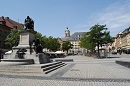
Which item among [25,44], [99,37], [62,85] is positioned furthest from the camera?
[99,37]

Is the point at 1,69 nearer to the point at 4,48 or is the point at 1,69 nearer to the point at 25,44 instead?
the point at 25,44

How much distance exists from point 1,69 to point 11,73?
1.26 metres

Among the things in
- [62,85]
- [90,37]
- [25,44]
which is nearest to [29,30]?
[25,44]

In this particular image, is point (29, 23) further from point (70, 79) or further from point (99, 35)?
point (99, 35)

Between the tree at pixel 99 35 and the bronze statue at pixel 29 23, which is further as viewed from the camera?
the tree at pixel 99 35

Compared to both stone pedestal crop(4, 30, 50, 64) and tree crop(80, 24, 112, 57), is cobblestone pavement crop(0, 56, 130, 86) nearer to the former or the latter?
stone pedestal crop(4, 30, 50, 64)

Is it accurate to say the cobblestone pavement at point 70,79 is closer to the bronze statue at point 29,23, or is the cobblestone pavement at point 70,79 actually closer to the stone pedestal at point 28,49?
the stone pedestal at point 28,49

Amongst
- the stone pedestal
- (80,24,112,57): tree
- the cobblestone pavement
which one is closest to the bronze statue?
the stone pedestal

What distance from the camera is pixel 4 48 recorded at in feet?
172

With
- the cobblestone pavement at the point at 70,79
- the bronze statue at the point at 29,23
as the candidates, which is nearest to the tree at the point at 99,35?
the bronze statue at the point at 29,23

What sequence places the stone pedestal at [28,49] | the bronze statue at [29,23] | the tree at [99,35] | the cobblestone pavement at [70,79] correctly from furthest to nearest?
the tree at [99,35], the bronze statue at [29,23], the stone pedestal at [28,49], the cobblestone pavement at [70,79]

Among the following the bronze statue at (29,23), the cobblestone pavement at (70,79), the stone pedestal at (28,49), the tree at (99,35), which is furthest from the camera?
the tree at (99,35)

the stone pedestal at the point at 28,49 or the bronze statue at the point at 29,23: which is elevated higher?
the bronze statue at the point at 29,23

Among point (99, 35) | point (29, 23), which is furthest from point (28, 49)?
point (99, 35)
